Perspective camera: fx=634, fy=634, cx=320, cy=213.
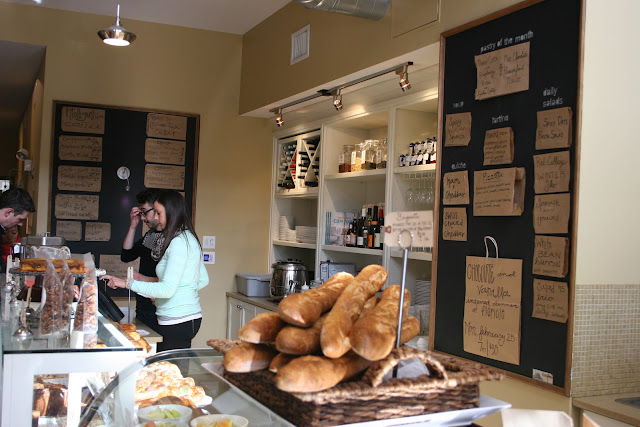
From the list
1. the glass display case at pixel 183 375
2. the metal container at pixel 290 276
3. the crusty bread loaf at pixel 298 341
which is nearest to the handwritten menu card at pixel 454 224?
the glass display case at pixel 183 375

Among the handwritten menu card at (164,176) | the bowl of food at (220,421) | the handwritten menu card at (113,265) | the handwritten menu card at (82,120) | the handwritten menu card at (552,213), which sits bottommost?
the bowl of food at (220,421)

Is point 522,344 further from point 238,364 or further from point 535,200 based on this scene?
point 238,364

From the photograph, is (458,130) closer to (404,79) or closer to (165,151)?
(404,79)

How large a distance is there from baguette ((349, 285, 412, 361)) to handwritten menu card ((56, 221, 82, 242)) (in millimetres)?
4615

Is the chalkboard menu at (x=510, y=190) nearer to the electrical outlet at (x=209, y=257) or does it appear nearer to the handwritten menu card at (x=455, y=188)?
the handwritten menu card at (x=455, y=188)

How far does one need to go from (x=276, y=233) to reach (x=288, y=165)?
0.66 metres

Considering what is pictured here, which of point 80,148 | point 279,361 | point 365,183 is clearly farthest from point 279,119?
point 279,361

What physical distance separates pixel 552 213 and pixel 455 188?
61 cm

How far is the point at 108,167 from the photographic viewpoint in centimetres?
544

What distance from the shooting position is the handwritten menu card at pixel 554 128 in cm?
239

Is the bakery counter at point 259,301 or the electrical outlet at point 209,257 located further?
the electrical outlet at point 209,257

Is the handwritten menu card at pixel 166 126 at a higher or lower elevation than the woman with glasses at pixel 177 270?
higher

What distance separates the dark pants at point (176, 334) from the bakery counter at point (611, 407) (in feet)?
8.00

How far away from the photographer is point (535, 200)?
2514mm
